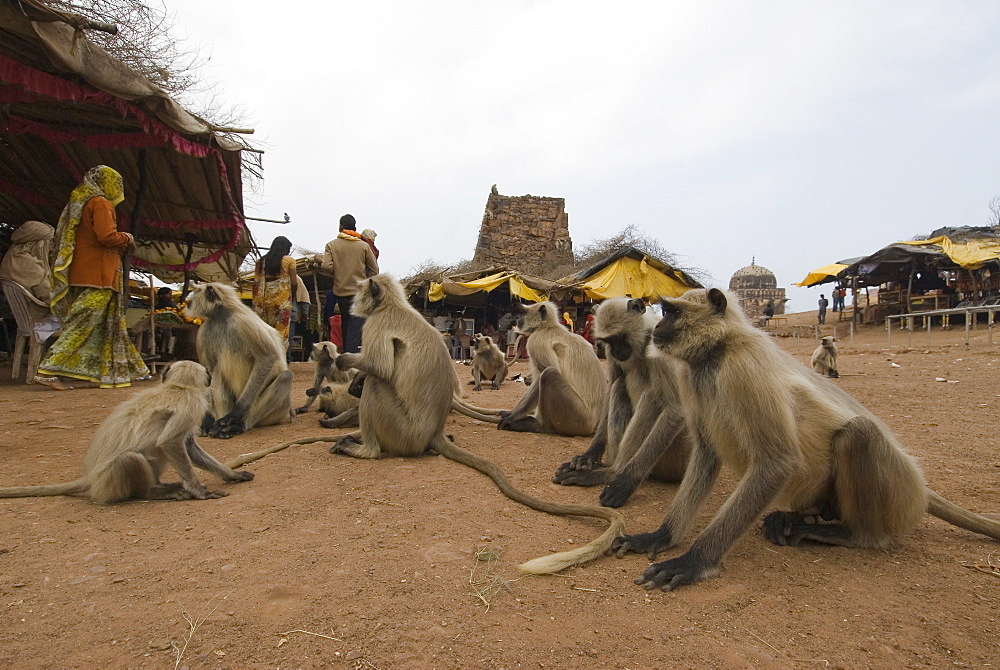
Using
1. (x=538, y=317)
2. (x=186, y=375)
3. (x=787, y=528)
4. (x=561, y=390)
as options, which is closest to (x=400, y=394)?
(x=186, y=375)

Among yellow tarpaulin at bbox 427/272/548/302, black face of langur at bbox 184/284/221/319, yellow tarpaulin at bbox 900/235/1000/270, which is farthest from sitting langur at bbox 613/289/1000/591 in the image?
yellow tarpaulin at bbox 900/235/1000/270

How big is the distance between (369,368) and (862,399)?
22.4 ft

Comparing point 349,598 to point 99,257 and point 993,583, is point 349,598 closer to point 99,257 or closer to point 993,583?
point 993,583

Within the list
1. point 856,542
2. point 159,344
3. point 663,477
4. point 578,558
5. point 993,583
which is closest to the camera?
point 993,583

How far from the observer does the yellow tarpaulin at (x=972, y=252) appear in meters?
19.0

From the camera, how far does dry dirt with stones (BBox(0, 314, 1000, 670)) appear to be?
175 centimetres

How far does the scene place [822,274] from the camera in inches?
1013

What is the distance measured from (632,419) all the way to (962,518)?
164 cm

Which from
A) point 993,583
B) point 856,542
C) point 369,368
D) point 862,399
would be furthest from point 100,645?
point 862,399

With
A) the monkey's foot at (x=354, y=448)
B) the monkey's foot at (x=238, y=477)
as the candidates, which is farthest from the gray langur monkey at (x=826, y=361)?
the monkey's foot at (x=238, y=477)

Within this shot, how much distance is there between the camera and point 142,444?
3113 millimetres

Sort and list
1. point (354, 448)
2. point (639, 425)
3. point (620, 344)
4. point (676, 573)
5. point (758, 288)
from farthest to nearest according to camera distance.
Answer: point (758, 288), point (354, 448), point (620, 344), point (639, 425), point (676, 573)

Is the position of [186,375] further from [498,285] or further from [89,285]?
[498,285]

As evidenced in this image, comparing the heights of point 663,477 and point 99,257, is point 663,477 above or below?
below
